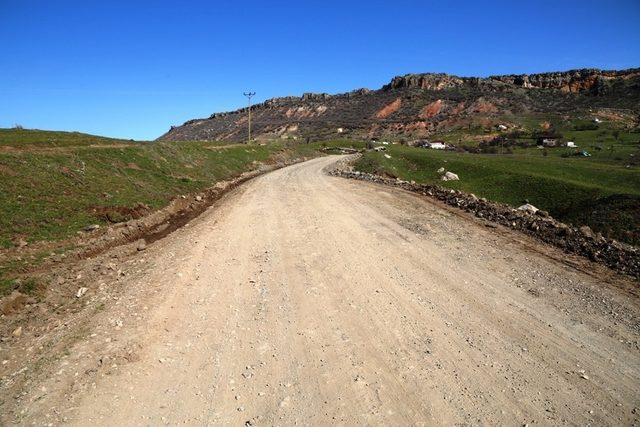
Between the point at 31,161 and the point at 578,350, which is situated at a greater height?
the point at 31,161

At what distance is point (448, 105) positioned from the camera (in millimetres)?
134125

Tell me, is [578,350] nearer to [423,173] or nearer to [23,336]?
[23,336]

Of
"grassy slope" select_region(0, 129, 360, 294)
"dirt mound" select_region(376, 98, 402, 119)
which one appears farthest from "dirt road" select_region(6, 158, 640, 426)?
"dirt mound" select_region(376, 98, 402, 119)

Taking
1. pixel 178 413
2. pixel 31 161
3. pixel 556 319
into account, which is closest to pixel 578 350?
pixel 556 319

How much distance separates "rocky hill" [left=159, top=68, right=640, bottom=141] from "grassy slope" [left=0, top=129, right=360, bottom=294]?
88.3 m

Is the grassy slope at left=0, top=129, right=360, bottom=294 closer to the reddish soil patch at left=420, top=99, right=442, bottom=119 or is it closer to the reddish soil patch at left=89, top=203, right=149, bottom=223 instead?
the reddish soil patch at left=89, top=203, right=149, bottom=223

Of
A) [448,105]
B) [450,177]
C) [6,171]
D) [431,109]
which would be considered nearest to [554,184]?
[450,177]

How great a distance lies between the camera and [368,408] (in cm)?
671

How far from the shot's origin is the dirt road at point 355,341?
6.74m

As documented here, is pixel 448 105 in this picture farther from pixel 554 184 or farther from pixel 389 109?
pixel 554 184

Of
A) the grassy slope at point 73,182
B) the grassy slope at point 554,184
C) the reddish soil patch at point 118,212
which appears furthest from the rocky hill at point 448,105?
the reddish soil patch at point 118,212

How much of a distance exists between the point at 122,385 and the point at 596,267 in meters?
13.9

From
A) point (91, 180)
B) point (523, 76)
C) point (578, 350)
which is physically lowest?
point (578, 350)

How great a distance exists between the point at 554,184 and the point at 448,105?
117782 mm
